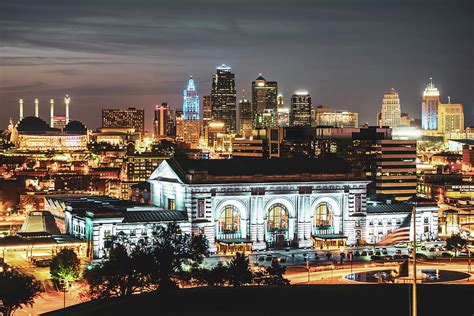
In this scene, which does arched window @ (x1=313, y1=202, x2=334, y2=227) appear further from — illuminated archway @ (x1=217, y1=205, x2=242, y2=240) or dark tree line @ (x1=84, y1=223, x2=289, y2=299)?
dark tree line @ (x1=84, y1=223, x2=289, y2=299)

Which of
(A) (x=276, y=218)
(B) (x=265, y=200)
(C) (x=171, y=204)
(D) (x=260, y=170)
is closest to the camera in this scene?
(B) (x=265, y=200)

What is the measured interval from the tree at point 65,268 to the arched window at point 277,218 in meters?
32.7

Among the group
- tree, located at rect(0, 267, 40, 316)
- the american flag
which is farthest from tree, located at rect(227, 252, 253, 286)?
the american flag

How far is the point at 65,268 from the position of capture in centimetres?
8894

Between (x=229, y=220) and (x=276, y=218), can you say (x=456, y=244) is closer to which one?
(x=276, y=218)

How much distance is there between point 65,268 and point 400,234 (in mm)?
49975

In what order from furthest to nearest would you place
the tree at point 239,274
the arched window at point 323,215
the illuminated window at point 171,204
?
the arched window at point 323,215 → the illuminated window at point 171,204 → the tree at point 239,274

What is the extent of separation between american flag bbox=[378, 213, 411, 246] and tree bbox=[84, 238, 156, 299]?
46.7m

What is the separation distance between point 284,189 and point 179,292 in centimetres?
4559

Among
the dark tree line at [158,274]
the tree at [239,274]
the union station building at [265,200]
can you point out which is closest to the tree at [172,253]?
the dark tree line at [158,274]

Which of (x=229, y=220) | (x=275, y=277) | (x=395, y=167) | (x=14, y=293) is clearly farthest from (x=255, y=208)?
(x=395, y=167)

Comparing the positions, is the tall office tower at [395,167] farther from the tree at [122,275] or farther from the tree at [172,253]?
the tree at [122,275]

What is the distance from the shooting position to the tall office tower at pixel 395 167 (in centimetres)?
19000

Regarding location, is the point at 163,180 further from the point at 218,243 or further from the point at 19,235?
the point at 19,235
